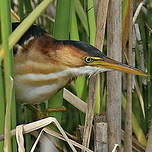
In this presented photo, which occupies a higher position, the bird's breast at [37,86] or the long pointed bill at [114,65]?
the long pointed bill at [114,65]

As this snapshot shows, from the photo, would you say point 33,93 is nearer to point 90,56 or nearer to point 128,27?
point 90,56

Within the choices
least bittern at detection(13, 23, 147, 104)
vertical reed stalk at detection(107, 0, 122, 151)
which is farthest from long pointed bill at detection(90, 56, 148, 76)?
vertical reed stalk at detection(107, 0, 122, 151)

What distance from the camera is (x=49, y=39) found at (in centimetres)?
95

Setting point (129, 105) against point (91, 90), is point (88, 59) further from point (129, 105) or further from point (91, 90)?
point (129, 105)

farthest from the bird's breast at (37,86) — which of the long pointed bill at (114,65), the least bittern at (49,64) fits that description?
the long pointed bill at (114,65)

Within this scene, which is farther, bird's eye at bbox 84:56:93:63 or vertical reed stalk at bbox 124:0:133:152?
vertical reed stalk at bbox 124:0:133:152

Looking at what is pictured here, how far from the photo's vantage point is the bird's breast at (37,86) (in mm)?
952

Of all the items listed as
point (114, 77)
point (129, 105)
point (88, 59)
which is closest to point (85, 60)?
point (88, 59)

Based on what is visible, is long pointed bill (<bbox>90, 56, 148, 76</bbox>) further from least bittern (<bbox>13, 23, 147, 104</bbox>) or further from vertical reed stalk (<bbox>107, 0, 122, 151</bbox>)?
vertical reed stalk (<bbox>107, 0, 122, 151</bbox>)

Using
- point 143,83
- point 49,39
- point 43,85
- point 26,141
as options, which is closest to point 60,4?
point 49,39

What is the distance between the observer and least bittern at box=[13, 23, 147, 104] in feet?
2.89

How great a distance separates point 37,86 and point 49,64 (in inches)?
3.4

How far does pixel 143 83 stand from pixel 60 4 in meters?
0.56

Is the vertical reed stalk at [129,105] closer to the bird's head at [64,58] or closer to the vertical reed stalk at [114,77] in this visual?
the vertical reed stalk at [114,77]
